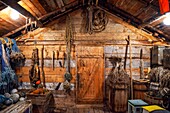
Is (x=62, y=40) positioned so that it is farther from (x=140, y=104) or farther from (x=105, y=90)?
(x=140, y=104)

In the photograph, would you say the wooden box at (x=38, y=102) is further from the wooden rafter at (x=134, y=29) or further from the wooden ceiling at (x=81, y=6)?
the wooden rafter at (x=134, y=29)

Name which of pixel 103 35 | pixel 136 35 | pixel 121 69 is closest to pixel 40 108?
pixel 121 69

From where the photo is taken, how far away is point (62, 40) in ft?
19.1

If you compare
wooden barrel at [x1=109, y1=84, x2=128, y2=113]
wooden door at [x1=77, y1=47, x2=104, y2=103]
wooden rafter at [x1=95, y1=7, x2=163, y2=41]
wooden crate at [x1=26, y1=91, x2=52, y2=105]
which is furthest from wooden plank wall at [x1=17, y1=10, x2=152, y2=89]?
wooden crate at [x1=26, y1=91, x2=52, y2=105]

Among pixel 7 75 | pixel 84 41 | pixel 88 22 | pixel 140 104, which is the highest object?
pixel 88 22

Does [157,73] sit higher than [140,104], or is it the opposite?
[157,73]

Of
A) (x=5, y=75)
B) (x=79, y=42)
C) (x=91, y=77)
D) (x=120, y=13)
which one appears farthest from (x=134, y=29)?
(x=5, y=75)

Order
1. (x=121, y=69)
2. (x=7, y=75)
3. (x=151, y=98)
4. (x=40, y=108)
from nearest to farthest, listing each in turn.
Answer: (x=151, y=98) → (x=40, y=108) → (x=7, y=75) → (x=121, y=69)

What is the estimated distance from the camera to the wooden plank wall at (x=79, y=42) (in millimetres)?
5773

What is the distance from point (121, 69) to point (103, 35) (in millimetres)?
1269

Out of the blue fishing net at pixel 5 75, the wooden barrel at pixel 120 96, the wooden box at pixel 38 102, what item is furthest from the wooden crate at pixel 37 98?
the wooden barrel at pixel 120 96

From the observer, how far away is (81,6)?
5.77 metres

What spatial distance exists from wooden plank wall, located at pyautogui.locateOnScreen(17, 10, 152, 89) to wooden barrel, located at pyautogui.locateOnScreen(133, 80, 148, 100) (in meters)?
0.58

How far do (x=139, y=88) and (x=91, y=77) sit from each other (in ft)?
4.97
